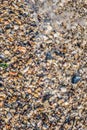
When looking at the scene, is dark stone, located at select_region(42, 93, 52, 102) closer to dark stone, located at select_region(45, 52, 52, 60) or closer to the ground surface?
the ground surface

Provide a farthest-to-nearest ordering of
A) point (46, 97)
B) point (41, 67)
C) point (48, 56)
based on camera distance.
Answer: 1. point (48, 56)
2. point (41, 67)
3. point (46, 97)

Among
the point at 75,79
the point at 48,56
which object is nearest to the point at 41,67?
the point at 48,56

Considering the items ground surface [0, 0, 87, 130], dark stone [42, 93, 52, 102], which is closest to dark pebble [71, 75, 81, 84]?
ground surface [0, 0, 87, 130]

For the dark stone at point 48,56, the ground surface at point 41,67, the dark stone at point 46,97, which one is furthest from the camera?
the dark stone at point 48,56

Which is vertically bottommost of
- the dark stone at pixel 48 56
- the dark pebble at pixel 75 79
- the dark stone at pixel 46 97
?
the dark stone at pixel 46 97

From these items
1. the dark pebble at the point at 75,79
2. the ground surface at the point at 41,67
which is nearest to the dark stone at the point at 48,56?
the ground surface at the point at 41,67

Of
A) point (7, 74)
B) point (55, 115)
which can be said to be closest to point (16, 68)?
point (7, 74)

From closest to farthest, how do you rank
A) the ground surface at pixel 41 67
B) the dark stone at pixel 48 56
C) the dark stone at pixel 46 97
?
1. the ground surface at pixel 41 67
2. the dark stone at pixel 46 97
3. the dark stone at pixel 48 56

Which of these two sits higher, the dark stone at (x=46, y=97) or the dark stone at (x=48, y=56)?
the dark stone at (x=48, y=56)

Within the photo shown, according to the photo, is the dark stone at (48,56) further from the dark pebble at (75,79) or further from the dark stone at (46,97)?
the dark stone at (46,97)

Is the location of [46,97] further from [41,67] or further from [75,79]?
[75,79]
